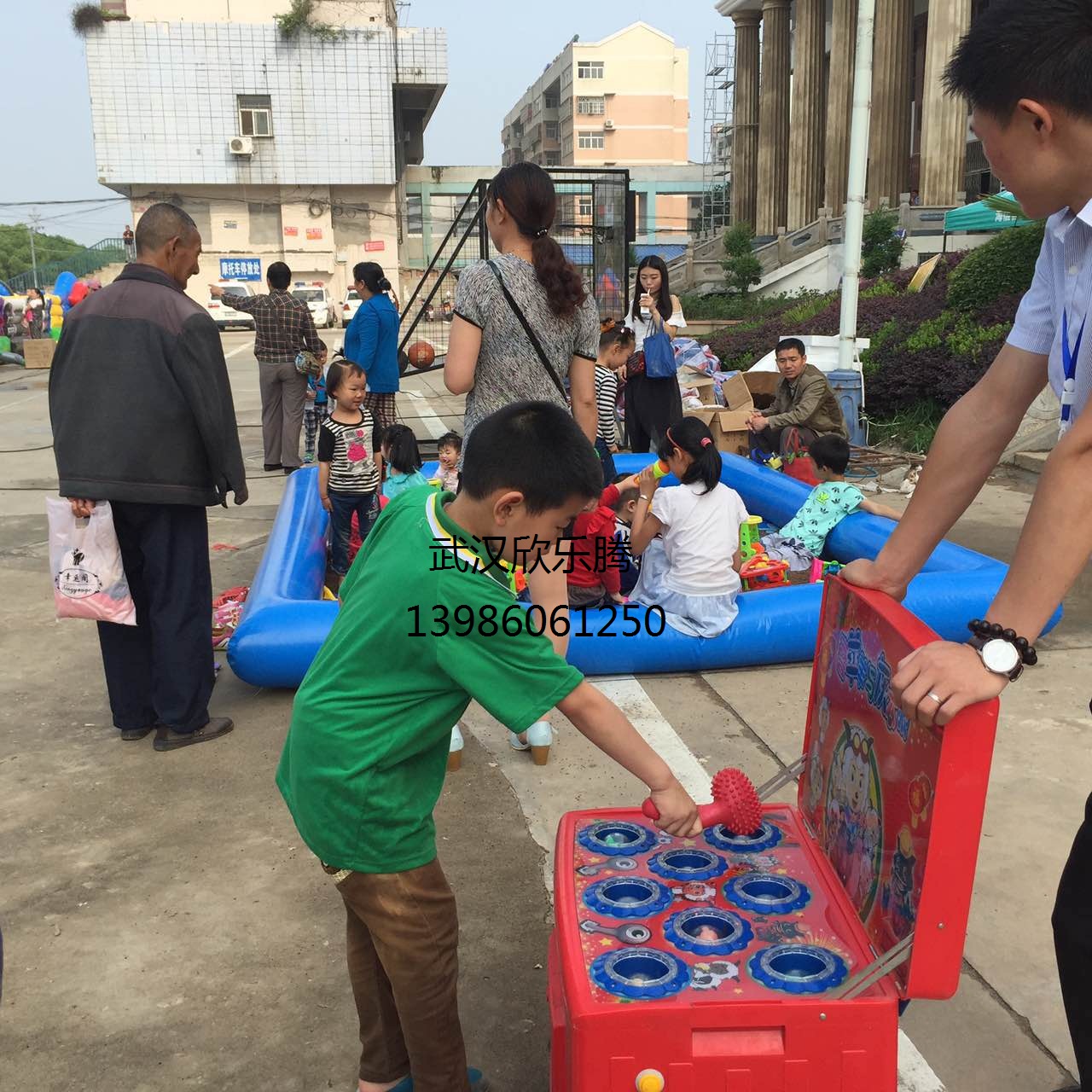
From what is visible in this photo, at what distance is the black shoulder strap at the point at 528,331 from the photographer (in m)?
3.70

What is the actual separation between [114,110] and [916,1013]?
146 feet

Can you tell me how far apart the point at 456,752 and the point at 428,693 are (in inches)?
77.4

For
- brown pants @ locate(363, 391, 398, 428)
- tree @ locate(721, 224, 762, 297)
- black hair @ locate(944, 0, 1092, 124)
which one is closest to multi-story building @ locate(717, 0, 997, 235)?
tree @ locate(721, 224, 762, 297)

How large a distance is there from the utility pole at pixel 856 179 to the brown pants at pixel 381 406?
190 inches

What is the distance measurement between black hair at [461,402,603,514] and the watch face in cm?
73

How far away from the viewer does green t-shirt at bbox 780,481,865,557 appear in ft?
20.5

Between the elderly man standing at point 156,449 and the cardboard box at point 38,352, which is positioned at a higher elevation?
the elderly man standing at point 156,449

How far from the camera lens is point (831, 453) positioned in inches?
255

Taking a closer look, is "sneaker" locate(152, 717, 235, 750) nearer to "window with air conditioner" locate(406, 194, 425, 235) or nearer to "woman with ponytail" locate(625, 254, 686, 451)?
"woman with ponytail" locate(625, 254, 686, 451)

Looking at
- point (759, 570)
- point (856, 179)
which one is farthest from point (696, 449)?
point (856, 179)

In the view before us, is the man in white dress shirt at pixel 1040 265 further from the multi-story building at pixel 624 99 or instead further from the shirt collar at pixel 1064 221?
the multi-story building at pixel 624 99

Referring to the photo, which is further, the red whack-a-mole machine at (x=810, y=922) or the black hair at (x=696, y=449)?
the black hair at (x=696, y=449)

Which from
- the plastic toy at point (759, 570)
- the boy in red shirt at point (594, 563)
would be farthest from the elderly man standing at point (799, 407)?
the boy in red shirt at point (594, 563)

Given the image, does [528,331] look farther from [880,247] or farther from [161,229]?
[880,247]
